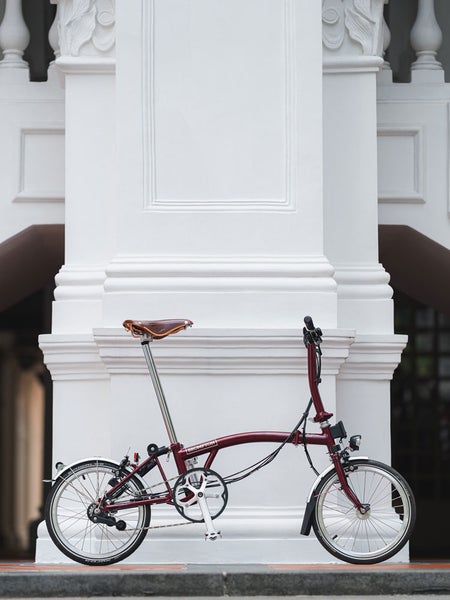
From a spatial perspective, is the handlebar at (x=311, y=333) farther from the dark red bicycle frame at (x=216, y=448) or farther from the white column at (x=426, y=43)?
the white column at (x=426, y=43)

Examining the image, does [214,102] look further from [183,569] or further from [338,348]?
[183,569]

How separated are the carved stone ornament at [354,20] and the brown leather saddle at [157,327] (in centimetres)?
205

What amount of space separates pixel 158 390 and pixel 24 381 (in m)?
12.6

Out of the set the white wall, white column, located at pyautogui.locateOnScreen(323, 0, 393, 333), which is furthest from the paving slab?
white column, located at pyautogui.locateOnScreen(323, 0, 393, 333)

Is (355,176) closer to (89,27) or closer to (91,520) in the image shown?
(89,27)

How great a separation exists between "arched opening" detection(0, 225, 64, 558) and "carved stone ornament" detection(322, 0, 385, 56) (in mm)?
2012

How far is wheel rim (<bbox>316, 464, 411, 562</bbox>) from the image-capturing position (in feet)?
22.8

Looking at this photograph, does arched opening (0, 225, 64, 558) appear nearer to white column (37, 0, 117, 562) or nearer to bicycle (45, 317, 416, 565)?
white column (37, 0, 117, 562)

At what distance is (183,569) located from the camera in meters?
6.32

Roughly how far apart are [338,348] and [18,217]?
219cm

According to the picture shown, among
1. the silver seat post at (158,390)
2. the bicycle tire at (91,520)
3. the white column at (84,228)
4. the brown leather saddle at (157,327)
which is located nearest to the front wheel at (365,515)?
the silver seat post at (158,390)

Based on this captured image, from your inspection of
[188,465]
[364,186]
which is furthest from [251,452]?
[364,186]

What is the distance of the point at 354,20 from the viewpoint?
8203 millimetres

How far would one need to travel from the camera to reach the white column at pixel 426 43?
28.4ft
